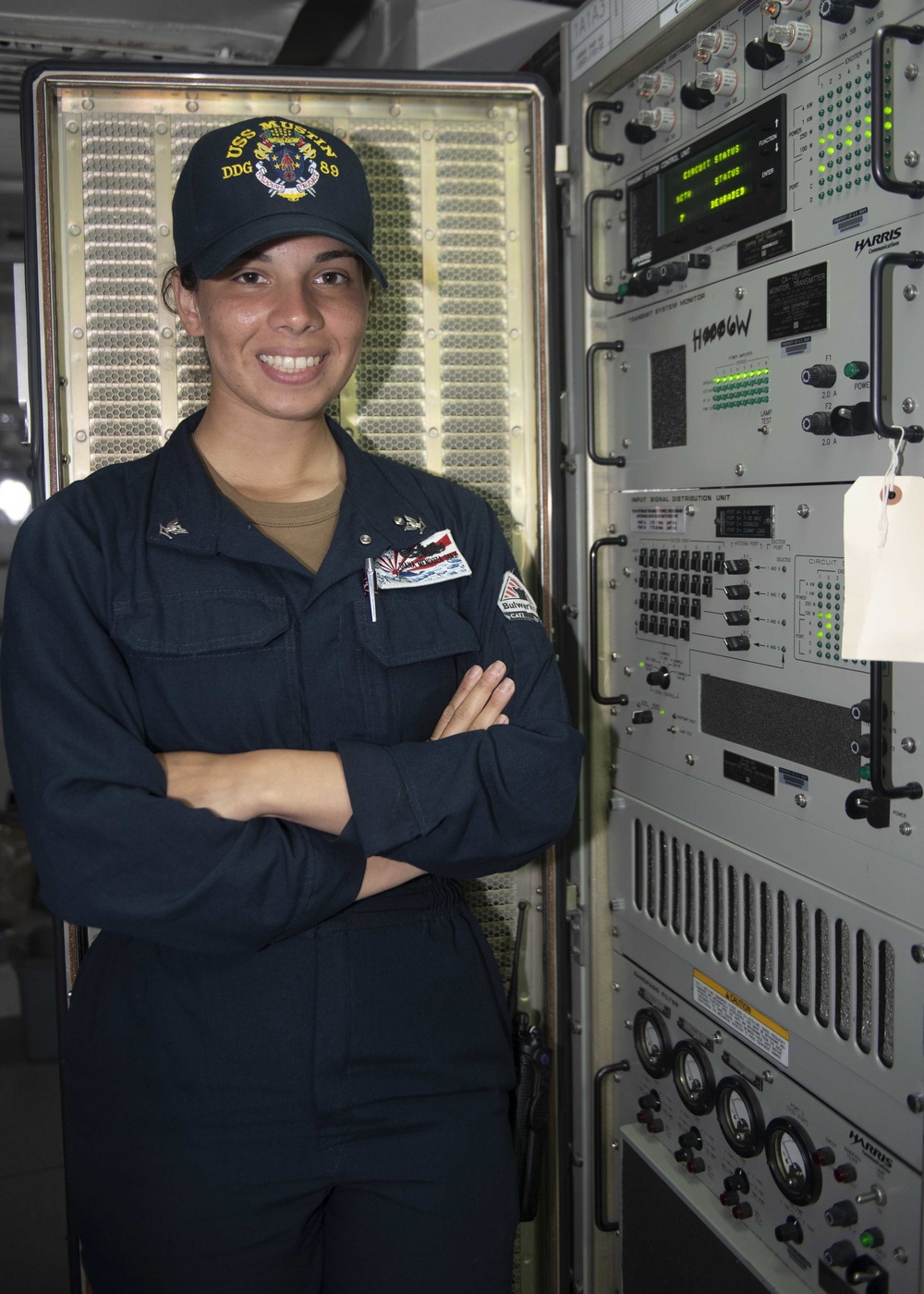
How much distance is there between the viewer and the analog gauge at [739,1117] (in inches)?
84.4

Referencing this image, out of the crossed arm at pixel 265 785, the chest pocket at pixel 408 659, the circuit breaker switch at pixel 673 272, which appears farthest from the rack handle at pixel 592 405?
the crossed arm at pixel 265 785

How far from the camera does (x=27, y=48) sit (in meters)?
3.22

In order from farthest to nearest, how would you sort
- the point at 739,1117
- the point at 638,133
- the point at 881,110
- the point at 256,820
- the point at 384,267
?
the point at 384,267 → the point at 638,133 → the point at 739,1117 → the point at 256,820 → the point at 881,110

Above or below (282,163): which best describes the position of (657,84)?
above

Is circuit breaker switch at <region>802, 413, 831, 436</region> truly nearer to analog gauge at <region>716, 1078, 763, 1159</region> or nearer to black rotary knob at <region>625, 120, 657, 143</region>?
black rotary knob at <region>625, 120, 657, 143</region>

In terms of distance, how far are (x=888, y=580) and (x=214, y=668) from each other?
1106mm

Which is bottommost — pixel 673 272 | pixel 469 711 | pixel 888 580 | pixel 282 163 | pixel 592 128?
pixel 469 711

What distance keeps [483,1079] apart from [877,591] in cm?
111

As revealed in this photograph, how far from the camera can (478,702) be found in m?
2.01

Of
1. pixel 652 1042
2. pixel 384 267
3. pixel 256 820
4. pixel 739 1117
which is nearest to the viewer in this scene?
pixel 256 820

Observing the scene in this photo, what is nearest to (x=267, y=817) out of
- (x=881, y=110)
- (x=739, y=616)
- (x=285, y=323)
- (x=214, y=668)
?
(x=214, y=668)

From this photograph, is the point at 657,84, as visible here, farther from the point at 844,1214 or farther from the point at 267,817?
the point at 844,1214

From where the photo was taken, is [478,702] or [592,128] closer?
[478,702]

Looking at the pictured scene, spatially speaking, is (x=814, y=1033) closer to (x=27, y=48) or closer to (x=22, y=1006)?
(x=27, y=48)
